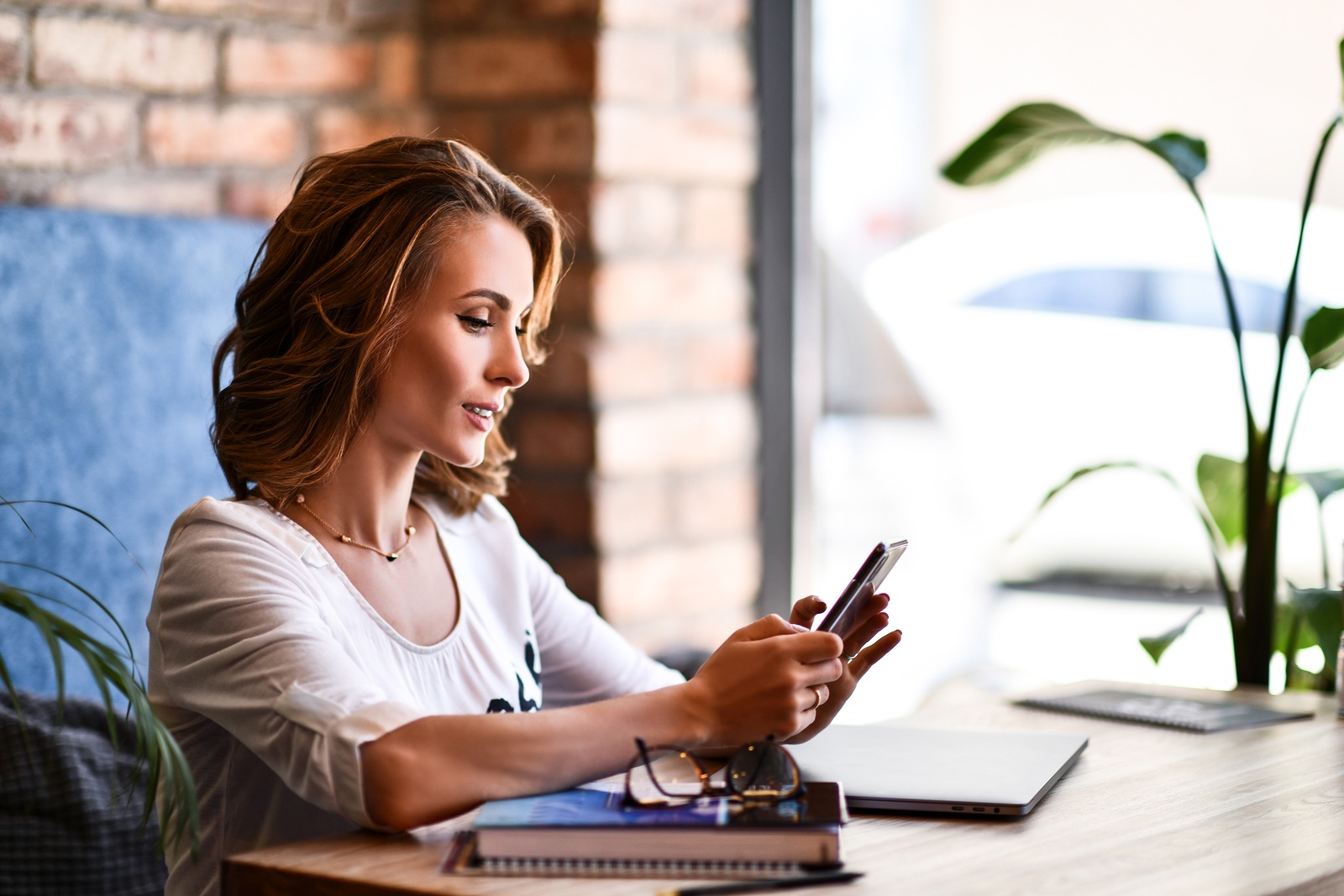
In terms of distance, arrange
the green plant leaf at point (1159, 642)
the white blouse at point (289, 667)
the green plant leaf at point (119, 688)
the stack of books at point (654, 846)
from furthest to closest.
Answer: the green plant leaf at point (1159, 642) < the white blouse at point (289, 667) < the stack of books at point (654, 846) < the green plant leaf at point (119, 688)

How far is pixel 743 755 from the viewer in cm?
109

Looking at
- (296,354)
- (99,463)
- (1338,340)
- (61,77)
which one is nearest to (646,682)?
(296,354)

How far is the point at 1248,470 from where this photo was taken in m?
1.75

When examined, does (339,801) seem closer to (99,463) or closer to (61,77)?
(99,463)

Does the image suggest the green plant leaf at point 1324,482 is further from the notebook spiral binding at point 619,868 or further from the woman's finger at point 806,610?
the notebook spiral binding at point 619,868

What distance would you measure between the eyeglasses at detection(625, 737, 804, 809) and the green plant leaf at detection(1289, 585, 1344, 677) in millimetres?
848

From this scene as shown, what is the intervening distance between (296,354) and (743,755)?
1.90 ft

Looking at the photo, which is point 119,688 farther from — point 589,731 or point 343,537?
point 343,537

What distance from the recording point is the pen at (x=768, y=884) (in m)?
0.92

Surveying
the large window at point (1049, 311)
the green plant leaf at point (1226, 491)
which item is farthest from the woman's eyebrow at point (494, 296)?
the large window at point (1049, 311)

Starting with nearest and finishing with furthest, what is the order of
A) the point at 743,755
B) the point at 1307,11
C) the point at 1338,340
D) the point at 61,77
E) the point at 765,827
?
Answer: 1. the point at 765,827
2. the point at 743,755
3. the point at 1338,340
4. the point at 61,77
5. the point at 1307,11

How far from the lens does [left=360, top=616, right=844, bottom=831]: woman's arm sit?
3.42 ft

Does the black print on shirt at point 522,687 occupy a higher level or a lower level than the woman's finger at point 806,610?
lower

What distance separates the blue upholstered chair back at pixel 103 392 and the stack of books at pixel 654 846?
85 centimetres
